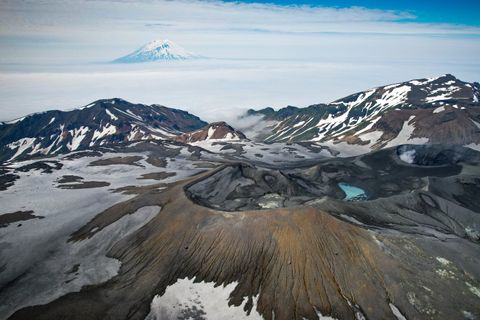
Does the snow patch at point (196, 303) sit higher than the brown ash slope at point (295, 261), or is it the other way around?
the brown ash slope at point (295, 261)

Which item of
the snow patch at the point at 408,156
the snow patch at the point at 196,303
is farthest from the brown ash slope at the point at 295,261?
the snow patch at the point at 408,156

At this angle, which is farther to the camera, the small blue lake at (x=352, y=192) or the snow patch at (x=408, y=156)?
the snow patch at (x=408, y=156)

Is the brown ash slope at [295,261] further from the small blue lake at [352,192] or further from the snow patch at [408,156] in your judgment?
the snow patch at [408,156]

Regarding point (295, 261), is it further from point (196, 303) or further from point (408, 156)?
point (408, 156)

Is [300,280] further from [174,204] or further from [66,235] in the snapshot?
[66,235]

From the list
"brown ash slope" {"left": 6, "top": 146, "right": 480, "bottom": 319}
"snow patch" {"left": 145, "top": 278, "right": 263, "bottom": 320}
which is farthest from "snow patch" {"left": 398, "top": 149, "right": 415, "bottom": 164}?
"snow patch" {"left": 145, "top": 278, "right": 263, "bottom": 320}

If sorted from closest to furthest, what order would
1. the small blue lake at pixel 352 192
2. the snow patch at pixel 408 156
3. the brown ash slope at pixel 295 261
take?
1. the brown ash slope at pixel 295 261
2. the small blue lake at pixel 352 192
3. the snow patch at pixel 408 156
